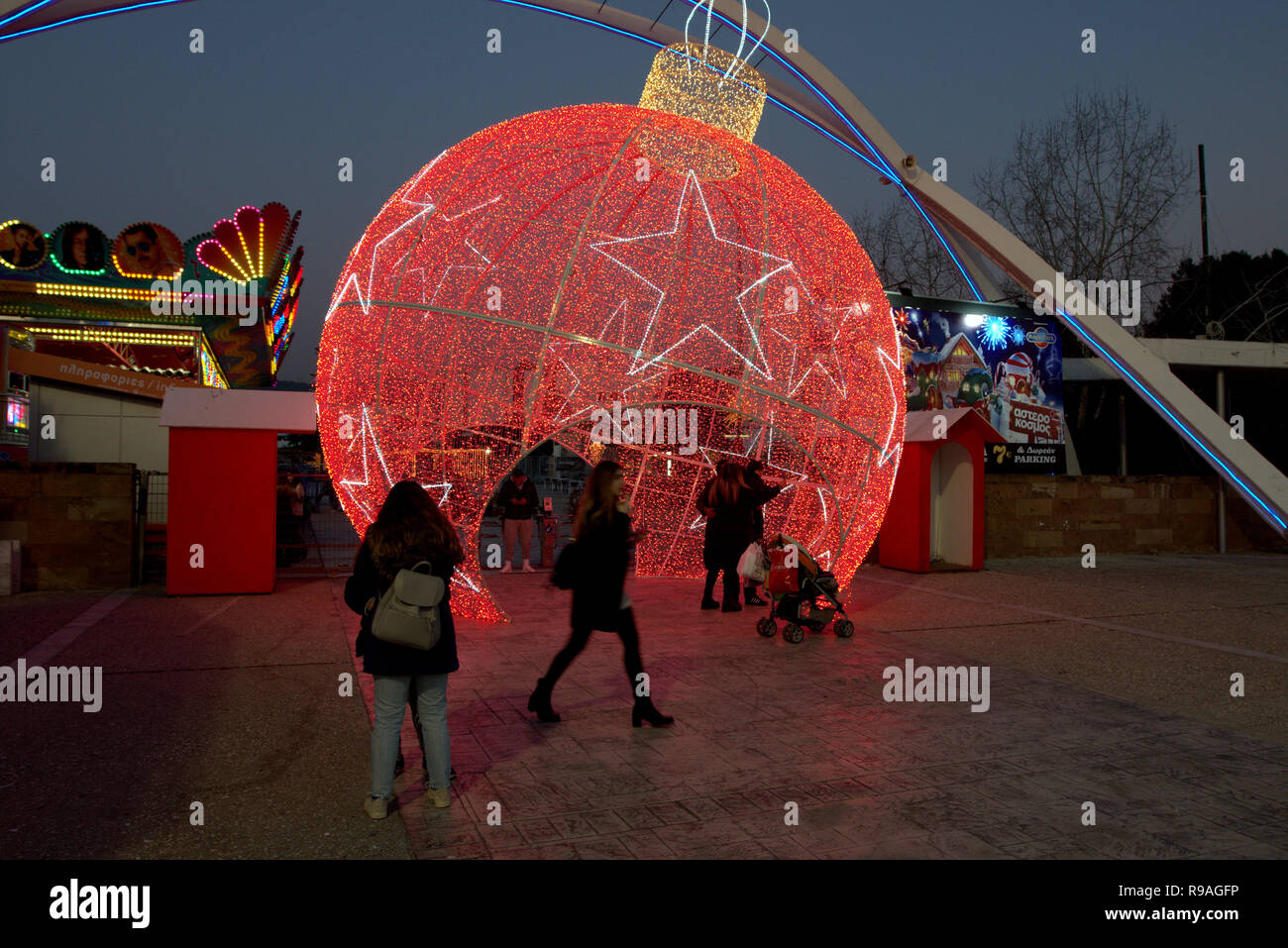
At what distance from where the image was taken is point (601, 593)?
523 cm

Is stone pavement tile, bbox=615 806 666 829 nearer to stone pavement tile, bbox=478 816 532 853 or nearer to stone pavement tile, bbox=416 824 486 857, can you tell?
stone pavement tile, bbox=478 816 532 853

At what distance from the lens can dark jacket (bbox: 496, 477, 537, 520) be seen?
1234 centimetres

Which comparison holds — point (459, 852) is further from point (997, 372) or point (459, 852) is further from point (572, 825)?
point (997, 372)

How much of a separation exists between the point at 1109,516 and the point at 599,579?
46.1 ft

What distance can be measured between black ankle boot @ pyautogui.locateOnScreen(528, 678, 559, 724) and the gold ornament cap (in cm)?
532

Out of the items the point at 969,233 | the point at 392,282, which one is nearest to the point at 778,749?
the point at 392,282

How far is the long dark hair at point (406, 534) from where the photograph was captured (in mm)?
4004

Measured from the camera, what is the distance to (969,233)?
1825 centimetres

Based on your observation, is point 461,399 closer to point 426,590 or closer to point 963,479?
point 426,590

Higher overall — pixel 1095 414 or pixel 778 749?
pixel 1095 414

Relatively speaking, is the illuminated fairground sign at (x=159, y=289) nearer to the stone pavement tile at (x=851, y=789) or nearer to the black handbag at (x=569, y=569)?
the black handbag at (x=569, y=569)

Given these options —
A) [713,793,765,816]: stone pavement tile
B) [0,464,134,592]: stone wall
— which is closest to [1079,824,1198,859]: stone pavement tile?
[713,793,765,816]: stone pavement tile

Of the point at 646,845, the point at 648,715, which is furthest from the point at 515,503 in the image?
the point at 646,845
